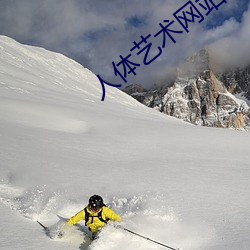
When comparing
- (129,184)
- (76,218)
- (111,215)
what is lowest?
(76,218)

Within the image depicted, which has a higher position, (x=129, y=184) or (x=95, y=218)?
(x=129, y=184)

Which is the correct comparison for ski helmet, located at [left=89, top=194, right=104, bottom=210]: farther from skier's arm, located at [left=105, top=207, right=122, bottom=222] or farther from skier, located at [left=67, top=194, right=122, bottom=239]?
skier's arm, located at [left=105, top=207, right=122, bottom=222]

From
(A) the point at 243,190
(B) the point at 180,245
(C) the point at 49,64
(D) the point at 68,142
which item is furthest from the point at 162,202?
(C) the point at 49,64

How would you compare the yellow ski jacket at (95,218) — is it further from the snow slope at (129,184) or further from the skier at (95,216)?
the snow slope at (129,184)

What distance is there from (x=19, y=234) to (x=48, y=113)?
13241mm

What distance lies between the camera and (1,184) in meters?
7.88

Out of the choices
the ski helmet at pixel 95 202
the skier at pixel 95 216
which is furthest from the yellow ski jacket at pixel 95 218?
the ski helmet at pixel 95 202

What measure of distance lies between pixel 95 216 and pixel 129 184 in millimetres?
2246

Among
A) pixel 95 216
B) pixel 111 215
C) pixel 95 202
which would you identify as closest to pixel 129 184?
pixel 111 215

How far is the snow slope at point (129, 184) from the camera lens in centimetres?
534

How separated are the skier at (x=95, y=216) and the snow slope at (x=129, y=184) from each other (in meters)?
0.22

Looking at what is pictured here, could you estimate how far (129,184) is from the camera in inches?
310

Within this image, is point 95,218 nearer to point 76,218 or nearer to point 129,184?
point 76,218

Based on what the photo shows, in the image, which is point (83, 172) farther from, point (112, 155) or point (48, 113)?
point (48, 113)
